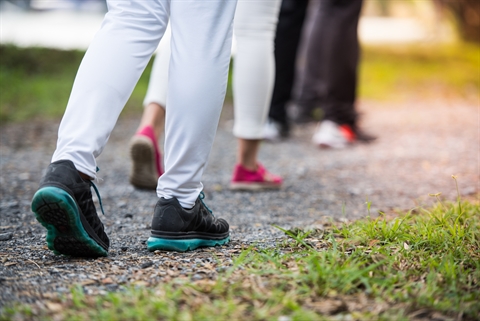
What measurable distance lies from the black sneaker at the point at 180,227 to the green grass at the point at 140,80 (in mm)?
3481

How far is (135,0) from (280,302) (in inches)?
35.5

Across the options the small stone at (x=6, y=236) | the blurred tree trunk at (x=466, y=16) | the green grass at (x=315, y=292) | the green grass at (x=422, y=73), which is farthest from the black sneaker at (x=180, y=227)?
the blurred tree trunk at (x=466, y=16)

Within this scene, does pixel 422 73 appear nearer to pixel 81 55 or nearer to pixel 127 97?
pixel 81 55

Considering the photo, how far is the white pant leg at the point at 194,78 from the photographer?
1577mm

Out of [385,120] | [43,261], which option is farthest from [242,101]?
[385,120]

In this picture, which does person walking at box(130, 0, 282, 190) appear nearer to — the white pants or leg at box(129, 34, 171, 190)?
leg at box(129, 34, 171, 190)

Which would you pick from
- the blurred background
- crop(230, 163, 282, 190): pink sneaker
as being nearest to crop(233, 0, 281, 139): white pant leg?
crop(230, 163, 282, 190): pink sneaker

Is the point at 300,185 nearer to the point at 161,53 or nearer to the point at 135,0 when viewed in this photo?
the point at 161,53

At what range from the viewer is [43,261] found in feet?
5.48

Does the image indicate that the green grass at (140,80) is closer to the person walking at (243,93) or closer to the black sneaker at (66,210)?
the person walking at (243,93)

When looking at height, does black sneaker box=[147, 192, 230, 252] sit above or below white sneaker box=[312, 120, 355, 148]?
above

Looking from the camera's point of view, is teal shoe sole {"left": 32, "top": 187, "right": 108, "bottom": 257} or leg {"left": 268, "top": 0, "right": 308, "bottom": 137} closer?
teal shoe sole {"left": 32, "top": 187, "right": 108, "bottom": 257}

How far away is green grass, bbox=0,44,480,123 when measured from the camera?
543 centimetres

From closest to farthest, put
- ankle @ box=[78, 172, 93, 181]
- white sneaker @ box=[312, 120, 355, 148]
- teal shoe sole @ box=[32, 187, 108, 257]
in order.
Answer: teal shoe sole @ box=[32, 187, 108, 257] < ankle @ box=[78, 172, 93, 181] < white sneaker @ box=[312, 120, 355, 148]
